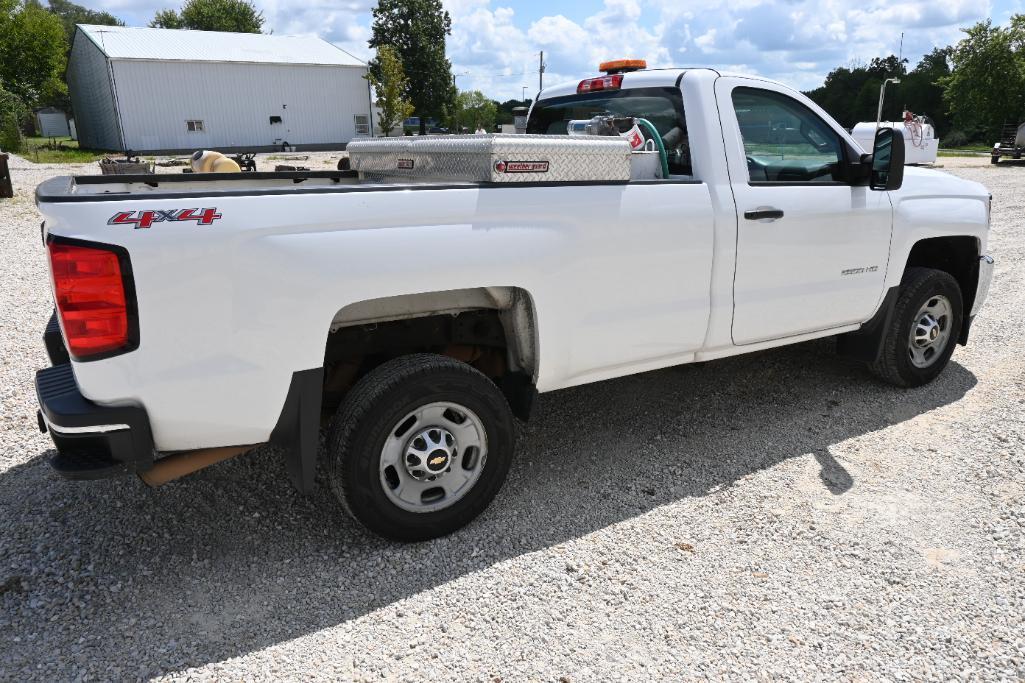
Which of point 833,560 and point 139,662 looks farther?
point 833,560

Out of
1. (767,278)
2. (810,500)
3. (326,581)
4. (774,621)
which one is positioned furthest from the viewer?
(767,278)

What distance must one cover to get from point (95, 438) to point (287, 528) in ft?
3.63

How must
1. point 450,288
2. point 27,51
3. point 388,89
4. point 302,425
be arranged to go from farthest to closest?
point 27,51 < point 388,89 < point 450,288 < point 302,425

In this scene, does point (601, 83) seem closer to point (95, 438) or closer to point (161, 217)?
point (161, 217)

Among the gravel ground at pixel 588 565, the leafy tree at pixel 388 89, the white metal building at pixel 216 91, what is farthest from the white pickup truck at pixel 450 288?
the leafy tree at pixel 388 89

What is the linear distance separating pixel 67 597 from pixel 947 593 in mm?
3440

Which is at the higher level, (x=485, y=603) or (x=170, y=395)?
(x=170, y=395)

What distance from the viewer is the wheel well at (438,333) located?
322 centimetres

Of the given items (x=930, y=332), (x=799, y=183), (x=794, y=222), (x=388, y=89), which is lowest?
(x=930, y=332)

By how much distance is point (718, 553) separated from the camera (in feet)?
10.9

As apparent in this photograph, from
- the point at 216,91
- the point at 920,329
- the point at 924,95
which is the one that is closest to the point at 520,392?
the point at 920,329

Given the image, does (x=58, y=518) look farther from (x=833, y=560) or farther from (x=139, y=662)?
(x=833, y=560)

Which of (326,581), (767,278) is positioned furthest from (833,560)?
(326,581)

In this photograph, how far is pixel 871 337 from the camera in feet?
16.0
